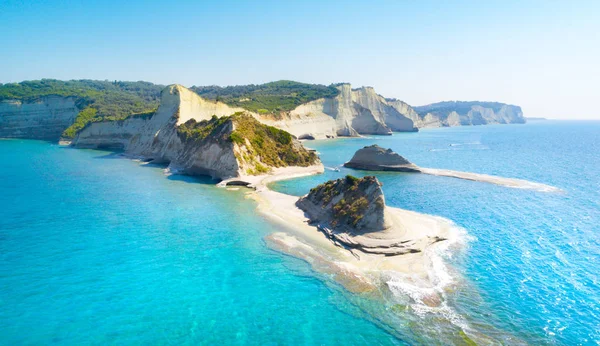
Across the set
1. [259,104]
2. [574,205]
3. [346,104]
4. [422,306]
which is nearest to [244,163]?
[422,306]

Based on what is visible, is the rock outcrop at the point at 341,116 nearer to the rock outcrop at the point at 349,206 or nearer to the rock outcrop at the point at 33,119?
the rock outcrop at the point at 33,119

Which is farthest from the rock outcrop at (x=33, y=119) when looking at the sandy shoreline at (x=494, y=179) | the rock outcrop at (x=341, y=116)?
the sandy shoreline at (x=494, y=179)

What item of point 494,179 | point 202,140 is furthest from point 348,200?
point 202,140

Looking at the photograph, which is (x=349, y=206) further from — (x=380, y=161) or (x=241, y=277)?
(x=380, y=161)

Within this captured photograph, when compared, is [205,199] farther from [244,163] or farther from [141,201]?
[244,163]

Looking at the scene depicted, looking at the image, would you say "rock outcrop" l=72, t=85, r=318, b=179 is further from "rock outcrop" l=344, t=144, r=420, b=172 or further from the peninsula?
the peninsula

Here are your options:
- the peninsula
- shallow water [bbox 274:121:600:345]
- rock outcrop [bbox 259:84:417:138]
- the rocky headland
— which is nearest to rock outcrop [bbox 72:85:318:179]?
shallow water [bbox 274:121:600:345]
